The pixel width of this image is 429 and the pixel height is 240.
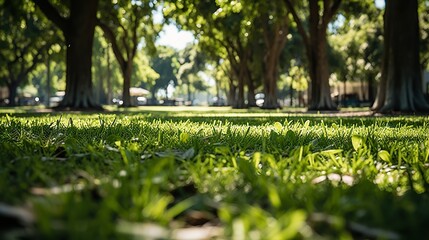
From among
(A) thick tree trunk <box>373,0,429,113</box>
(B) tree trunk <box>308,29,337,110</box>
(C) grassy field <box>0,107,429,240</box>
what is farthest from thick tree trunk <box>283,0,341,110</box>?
(C) grassy field <box>0,107,429,240</box>

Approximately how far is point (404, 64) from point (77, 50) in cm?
1143

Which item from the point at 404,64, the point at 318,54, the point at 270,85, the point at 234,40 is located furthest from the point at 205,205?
the point at 234,40

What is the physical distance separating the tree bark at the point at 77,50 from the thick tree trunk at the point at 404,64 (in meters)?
10.7

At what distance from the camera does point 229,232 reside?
105 cm

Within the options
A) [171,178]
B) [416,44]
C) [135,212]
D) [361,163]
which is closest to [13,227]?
[135,212]

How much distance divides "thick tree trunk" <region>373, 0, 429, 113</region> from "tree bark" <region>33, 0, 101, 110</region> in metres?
10.7

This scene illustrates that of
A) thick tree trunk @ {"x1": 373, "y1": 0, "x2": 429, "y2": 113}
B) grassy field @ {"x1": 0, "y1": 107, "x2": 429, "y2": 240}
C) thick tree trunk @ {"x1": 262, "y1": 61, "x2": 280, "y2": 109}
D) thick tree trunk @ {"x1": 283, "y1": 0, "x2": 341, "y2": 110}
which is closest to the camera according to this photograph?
grassy field @ {"x1": 0, "y1": 107, "x2": 429, "y2": 240}

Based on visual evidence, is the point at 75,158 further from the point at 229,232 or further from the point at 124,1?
the point at 124,1

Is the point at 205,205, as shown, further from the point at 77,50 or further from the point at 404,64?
the point at 77,50

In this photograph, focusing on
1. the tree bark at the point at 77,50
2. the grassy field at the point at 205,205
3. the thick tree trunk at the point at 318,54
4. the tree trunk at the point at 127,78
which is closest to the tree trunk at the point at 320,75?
the thick tree trunk at the point at 318,54

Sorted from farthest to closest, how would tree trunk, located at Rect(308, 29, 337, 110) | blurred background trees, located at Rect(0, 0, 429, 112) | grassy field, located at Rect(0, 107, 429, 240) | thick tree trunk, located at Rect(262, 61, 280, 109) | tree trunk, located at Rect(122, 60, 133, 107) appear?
tree trunk, located at Rect(122, 60, 133, 107) < thick tree trunk, located at Rect(262, 61, 280, 109) < tree trunk, located at Rect(308, 29, 337, 110) < blurred background trees, located at Rect(0, 0, 429, 112) < grassy field, located at Rect(0, 107, 429, 240)

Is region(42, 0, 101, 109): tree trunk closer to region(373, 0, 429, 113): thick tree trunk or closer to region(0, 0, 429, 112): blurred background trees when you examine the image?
region(0, 0, 429, 112): blurred background trees

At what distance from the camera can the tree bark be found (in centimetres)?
1691

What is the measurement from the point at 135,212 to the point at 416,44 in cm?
1416
